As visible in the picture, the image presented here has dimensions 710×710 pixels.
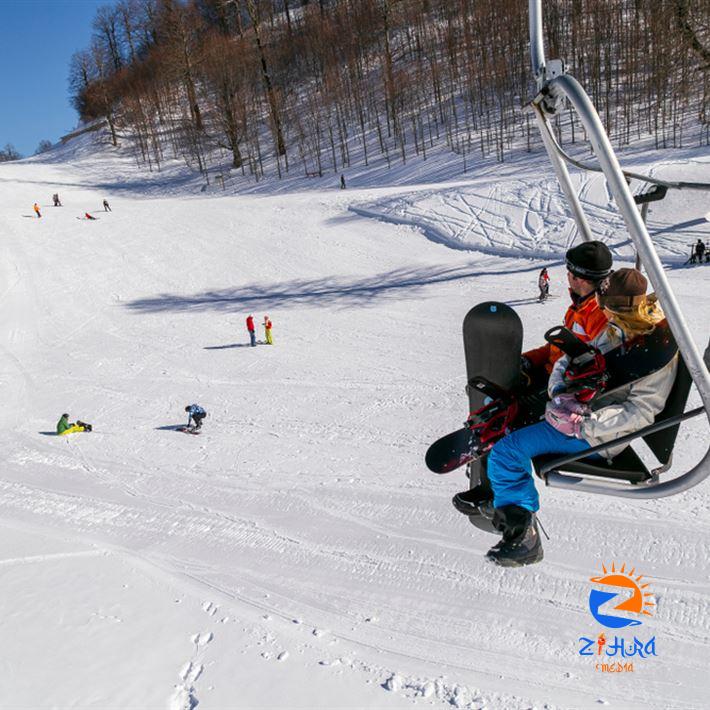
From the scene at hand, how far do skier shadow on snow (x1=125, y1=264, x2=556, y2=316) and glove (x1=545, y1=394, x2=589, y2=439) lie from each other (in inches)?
643

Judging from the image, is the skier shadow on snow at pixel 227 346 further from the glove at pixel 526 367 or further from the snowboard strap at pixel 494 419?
the snowboard strap at pixel 494 419

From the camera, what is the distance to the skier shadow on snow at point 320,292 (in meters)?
20.0

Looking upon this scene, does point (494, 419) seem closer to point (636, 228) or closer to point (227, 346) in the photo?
point (636, 228)

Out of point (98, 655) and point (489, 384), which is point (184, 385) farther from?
point (489, 384)

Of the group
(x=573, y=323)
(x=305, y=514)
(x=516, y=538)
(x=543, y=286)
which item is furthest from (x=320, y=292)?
(x=573, y=323)

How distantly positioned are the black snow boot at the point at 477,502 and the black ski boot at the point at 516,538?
0.29 ft

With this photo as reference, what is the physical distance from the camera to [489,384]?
10.8ft

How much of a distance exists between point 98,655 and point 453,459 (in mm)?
5691

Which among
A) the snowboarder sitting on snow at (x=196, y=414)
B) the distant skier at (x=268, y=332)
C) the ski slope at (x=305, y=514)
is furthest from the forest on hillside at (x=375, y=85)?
the snowboarder sitting on snow at (x=196, y=414)

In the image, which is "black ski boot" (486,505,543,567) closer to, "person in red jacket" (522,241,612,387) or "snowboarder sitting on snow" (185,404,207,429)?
"person in red jacket" (522,241,612,387)

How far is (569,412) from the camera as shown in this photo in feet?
9.39

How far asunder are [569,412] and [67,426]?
12513mm

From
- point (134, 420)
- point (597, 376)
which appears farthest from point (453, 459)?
point (134, 420)

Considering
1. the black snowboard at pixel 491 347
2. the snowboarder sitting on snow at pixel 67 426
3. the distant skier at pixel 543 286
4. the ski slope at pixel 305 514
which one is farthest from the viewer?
the distant skier at pixel 543 286
